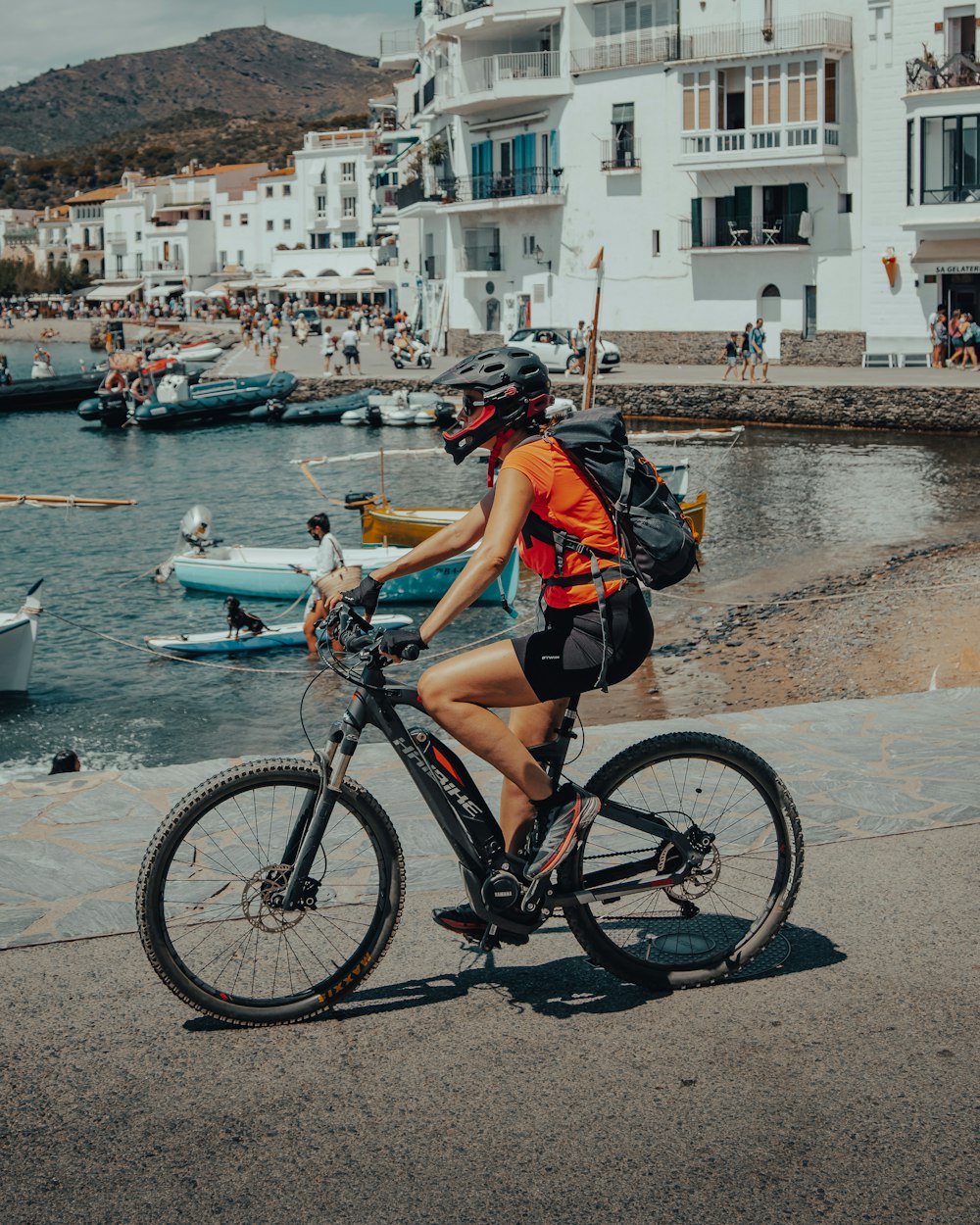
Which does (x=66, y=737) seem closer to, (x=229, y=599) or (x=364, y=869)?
(x=229, y=599)

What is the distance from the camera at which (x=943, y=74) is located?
4566 cm

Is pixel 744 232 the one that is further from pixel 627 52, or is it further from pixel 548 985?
pixel 548 985

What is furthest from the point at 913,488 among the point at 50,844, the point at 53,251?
the point at 53,251

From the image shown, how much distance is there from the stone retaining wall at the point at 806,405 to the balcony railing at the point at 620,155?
40.2 feet

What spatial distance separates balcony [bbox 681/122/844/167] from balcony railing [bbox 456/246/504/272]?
1083cm

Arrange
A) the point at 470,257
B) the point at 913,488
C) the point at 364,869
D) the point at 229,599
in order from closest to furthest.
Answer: the point at 364,869 → the point at 229,599 → the point at 913,488 → the point at 470,257

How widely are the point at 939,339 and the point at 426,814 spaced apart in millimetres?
44837

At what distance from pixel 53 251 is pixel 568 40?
422ft

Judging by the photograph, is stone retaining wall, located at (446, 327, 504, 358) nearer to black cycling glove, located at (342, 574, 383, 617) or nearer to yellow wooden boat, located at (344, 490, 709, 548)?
yellow wooden boat, located at (344, 490, 709, 548)

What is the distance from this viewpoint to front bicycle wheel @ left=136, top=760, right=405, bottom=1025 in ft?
14.3

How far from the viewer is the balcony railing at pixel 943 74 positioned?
148 feet

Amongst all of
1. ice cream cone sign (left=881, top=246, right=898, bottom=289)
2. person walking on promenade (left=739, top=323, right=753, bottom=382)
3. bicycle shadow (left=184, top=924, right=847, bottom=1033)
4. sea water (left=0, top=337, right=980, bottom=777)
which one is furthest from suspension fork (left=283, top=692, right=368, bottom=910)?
ice cream cone sign (left=881, top=246, right=898, bottom=289)

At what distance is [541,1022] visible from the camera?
4473mm

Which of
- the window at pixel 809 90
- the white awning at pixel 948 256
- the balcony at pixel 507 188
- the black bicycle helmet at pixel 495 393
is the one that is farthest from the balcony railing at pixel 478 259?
the black bicycle helmet at pixel 495 393
